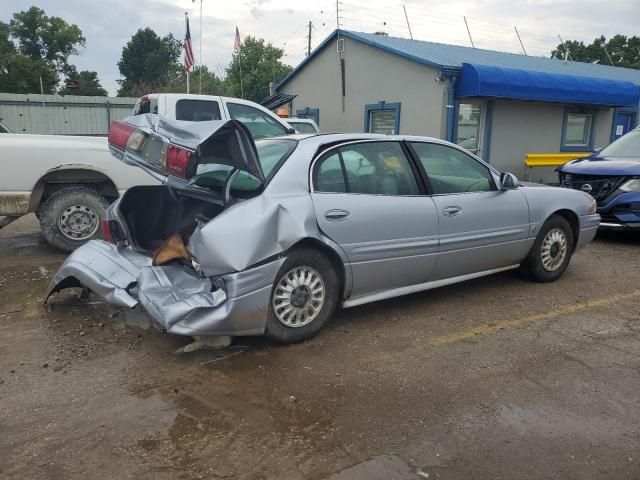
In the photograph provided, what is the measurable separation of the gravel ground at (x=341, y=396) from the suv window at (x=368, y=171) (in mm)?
1128

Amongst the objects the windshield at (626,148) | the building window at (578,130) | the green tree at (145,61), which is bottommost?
the windshield at (626,148)

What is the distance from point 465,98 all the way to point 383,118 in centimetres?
254

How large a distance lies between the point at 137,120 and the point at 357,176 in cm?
174

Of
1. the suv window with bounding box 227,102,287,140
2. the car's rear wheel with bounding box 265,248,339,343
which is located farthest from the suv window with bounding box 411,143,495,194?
the suv window with bounding box 227,102,287,140

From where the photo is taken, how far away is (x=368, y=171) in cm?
439

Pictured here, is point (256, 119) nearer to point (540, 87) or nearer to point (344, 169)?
point (344, 169)

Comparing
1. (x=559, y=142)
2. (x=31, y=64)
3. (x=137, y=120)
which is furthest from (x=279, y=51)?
(x=137, y=120)

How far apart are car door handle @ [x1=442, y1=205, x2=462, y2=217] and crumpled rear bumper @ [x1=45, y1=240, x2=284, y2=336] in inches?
66.3

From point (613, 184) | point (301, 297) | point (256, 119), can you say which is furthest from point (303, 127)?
point (301, 297)

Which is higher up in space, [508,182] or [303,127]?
[303,127]

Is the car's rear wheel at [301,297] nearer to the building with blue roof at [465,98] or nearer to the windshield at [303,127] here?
the windshield at [303,127]

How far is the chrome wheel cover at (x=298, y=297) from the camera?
3.88 m

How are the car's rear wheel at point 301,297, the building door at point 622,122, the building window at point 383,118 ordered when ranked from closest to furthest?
the car's rear wheel at point 301,297 < the building window at point 383,118 < the building door at point 622,122

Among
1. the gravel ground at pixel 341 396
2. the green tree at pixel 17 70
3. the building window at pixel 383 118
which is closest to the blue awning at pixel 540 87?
the building window at pixel 383 118
